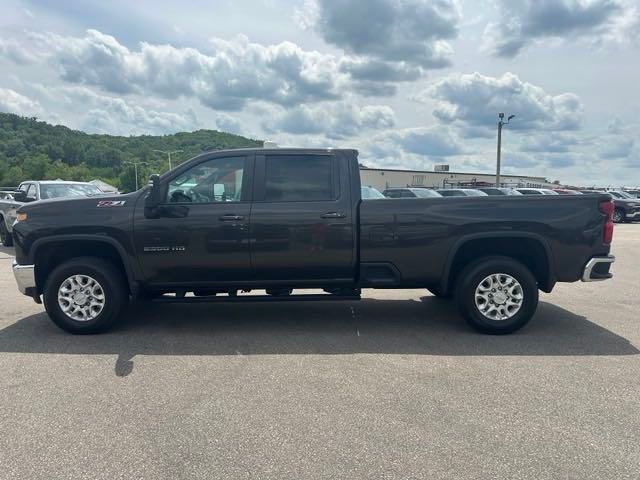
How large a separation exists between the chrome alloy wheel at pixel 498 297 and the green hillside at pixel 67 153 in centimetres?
6729

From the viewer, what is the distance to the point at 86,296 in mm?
5094

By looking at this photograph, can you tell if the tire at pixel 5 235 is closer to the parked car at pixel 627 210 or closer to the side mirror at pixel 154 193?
the side mirror at pixel 154 193

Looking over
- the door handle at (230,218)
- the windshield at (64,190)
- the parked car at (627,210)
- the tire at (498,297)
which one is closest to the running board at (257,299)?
the door handle at (230,218)

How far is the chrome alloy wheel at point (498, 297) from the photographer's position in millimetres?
5109

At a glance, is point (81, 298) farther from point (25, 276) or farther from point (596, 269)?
point (596, 269)

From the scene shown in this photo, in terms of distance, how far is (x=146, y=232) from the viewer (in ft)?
16.4

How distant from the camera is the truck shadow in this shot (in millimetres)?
4688

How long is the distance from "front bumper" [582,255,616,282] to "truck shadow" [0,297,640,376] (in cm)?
65

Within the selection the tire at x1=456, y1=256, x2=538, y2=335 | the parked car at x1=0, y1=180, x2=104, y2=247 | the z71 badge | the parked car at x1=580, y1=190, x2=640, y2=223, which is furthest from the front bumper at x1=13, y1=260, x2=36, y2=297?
the parked car at x1=580, y1=190, x2=640, y2=223

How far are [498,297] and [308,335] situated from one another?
2098 millimetres

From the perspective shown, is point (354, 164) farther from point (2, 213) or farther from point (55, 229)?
point (2, 213)

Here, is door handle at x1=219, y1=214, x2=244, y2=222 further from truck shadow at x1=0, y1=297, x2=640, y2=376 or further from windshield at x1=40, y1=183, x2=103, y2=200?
windshield at x1=40, y1=183, x2=103, y2=200

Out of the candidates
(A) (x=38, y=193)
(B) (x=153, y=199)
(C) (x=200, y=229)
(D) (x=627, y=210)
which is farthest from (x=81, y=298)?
(D) (x=627, y=210)

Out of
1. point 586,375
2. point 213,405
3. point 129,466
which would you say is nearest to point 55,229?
point 213,405
